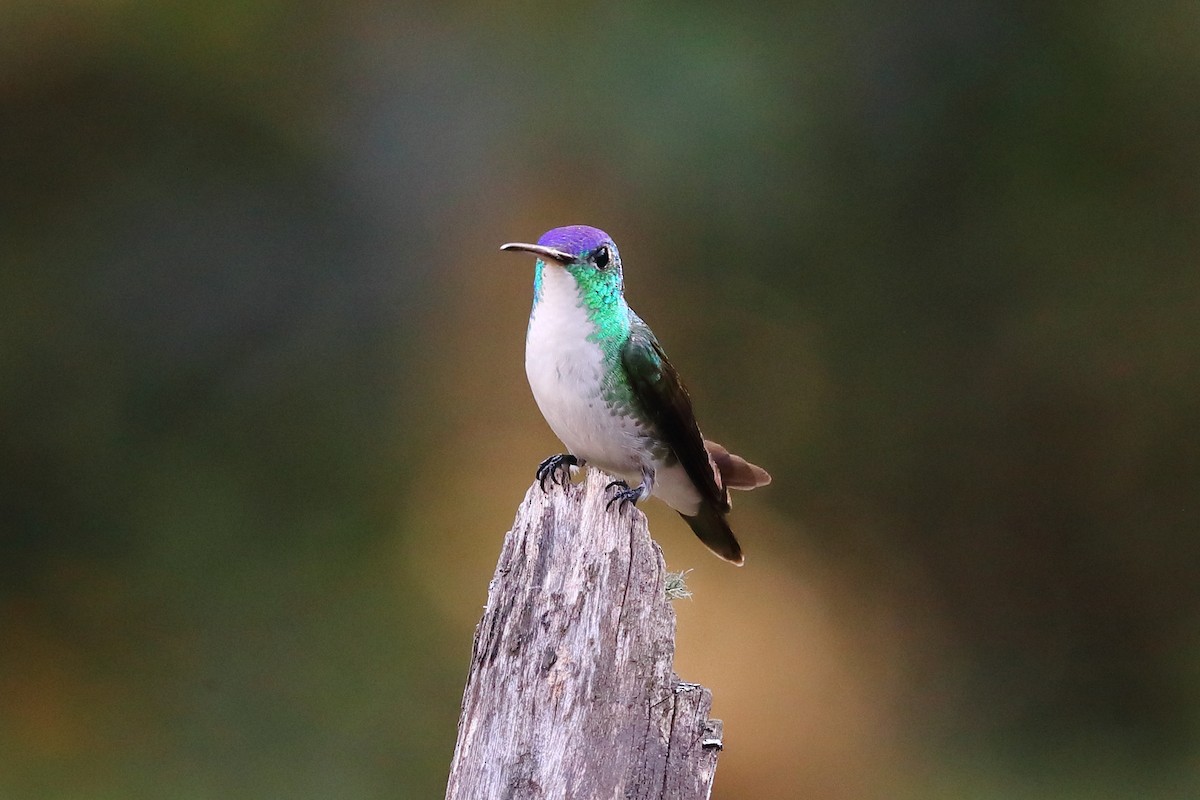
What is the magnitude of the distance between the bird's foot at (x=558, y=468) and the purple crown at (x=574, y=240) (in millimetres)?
494

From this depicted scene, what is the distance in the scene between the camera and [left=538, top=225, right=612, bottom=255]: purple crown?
3.08m

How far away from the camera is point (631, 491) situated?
286cm

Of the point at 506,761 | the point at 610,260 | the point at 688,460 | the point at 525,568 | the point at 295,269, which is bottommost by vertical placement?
the point at 506,761

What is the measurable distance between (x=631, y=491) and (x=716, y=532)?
0.90m

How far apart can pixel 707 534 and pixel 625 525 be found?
49.9 inches

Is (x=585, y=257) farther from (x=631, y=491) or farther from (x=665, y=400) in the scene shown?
(x=631, y=491)

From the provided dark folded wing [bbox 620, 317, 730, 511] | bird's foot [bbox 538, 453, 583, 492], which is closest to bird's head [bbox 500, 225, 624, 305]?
dark folded wing [bbox 620, 317, 730, 511]

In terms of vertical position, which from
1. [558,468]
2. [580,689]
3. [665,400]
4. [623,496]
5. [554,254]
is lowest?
[580,689]

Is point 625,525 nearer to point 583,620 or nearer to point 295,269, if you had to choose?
point 583,620

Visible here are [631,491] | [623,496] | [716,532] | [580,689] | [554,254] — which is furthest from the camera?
[716,532]

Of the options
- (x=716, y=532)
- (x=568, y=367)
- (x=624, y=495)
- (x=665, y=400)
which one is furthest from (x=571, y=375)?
(x=716, y=532)

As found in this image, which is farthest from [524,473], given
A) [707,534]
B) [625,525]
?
[625,525]

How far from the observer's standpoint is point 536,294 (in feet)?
10.5

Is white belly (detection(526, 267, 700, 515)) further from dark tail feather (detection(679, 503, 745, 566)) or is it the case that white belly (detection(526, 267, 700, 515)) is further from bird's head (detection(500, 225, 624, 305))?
dark tail feather (detection(679, 503, 745, 566))
